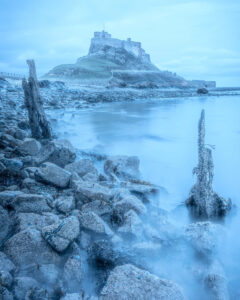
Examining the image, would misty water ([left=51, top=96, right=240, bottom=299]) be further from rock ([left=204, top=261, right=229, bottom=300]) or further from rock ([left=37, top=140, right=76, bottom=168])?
rock ([left=37, top=140, right=76, bottom=168])

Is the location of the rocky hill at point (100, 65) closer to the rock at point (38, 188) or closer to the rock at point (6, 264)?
the rock at point (38, 188)

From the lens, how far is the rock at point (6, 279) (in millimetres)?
2599

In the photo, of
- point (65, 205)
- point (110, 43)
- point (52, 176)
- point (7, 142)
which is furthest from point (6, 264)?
point (110, 43)

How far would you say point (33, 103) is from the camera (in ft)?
33.5

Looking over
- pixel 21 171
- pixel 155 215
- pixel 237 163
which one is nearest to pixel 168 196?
pixel 155 215

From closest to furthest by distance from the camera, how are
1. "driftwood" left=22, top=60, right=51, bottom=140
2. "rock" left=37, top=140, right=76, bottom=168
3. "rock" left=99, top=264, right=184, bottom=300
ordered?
"rock" left=99, top=264, right=184, bottom=300 < "rock" left=37, top=140, right=76, bottom=168 < "driftwood" left=22, top=60, right=51, bottom=140

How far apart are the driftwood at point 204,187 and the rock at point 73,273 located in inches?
136

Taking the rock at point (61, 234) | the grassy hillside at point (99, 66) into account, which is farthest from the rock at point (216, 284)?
the grassy hillside at point (99, 66)

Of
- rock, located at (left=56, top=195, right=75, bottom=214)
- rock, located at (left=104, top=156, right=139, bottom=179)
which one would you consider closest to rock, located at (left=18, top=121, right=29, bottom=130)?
rock, located at (left=104, top=156, right=139, bottom=179)

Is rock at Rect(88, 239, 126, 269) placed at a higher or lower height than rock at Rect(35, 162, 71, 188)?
lower

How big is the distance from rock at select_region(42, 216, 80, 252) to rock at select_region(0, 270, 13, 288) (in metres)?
0.66

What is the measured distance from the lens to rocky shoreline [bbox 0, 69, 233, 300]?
2859 millimetres

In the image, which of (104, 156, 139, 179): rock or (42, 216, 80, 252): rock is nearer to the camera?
(42, 216, 80, 252): rock

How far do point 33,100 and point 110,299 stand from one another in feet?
29.7
